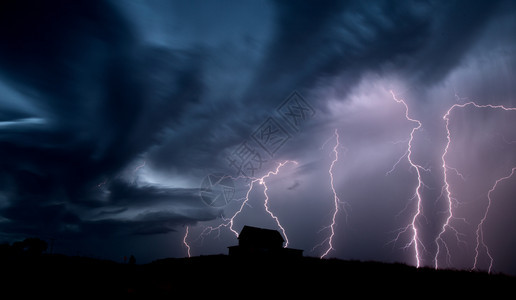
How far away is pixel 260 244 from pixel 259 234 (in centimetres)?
123

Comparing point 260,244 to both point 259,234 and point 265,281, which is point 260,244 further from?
point 265,281

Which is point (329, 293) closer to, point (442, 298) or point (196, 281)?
point (442, 298)

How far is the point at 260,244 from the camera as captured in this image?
98.5 ft

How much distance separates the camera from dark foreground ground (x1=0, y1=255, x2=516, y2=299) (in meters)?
7.55

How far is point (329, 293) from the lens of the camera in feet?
26.5

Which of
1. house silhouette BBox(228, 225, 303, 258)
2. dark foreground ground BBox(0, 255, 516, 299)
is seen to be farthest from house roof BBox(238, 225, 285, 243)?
dark foreground ground BBox(0, 255, 516, 299)

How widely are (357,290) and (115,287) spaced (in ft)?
38.1

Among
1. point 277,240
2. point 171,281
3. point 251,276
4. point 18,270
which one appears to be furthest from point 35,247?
point 251,276

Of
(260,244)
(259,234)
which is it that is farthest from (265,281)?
(259,234)

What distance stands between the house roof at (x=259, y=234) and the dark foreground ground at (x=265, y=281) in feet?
55.6

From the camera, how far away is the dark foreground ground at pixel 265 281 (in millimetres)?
7551

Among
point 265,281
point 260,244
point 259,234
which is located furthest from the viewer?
point 259,234

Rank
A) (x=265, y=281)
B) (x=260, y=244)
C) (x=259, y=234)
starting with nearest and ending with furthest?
(x=265, y=281) → (x=260, y=244) → (x=259, y=234)

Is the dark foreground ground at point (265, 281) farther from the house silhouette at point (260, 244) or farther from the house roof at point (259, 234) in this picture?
the house roof at point (259, 234)
